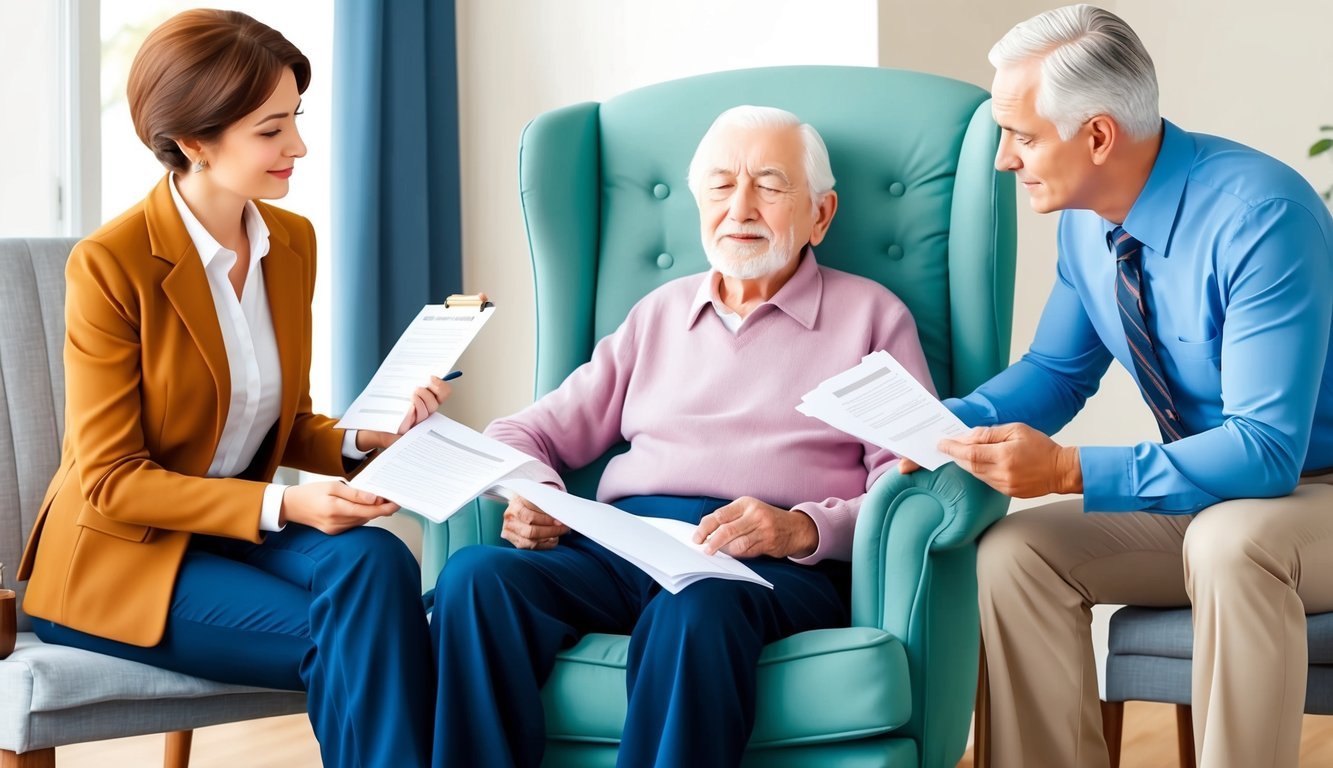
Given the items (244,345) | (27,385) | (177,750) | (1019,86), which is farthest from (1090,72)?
(177,750)

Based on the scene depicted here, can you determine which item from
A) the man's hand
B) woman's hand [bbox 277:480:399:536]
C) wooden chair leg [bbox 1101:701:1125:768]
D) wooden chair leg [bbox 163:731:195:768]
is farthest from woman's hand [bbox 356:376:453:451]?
wooden chair leg [bbox 1101:701:1125:768]

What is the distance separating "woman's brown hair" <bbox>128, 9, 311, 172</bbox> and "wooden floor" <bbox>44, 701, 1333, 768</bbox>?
1351 mm

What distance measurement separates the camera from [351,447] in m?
1.96

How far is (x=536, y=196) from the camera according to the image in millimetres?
2273

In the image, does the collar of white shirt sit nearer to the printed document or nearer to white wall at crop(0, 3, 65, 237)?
the printed document

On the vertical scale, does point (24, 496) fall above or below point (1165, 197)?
below

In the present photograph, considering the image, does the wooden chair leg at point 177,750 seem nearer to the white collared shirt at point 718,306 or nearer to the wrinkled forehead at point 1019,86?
the white collared shirt at point 718,306

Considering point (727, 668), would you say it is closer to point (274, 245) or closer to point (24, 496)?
point (274, 245)

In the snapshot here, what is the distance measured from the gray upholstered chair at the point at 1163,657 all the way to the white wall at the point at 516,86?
181 cm

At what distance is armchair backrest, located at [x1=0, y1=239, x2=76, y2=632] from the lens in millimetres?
1943

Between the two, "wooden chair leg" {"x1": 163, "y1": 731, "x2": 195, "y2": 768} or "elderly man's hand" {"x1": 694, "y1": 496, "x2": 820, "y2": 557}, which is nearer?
"elderly man's hand" {"x1": 694, "y1": 496, "x2": 820, "y2": 557}

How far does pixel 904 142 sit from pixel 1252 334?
754 millimetres

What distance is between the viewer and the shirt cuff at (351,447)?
1.96m

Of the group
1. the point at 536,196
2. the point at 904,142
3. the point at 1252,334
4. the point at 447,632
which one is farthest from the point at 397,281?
the point at 1252,334
